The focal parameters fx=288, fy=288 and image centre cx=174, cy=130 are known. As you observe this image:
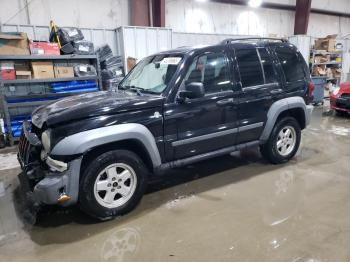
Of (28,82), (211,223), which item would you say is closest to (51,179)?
(211,223)

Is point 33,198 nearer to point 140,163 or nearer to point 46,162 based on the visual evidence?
point 46,162

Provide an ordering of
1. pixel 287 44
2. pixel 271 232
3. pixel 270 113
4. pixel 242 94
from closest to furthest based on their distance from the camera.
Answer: pixel 271 232 → pixel 242 94 → pixel 270 113 → pixel 287 44

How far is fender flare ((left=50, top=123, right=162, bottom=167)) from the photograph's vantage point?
101 inches

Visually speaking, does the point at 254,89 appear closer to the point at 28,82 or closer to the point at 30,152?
the point at 30,152

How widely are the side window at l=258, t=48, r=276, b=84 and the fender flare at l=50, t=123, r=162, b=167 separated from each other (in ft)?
6.29

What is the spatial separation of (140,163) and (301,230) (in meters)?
1.66

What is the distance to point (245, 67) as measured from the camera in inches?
146

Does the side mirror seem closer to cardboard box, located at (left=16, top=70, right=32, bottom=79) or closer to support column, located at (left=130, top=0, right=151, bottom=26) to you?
cardboard box, located at (left=16, top=70, right=32, bottom=79)

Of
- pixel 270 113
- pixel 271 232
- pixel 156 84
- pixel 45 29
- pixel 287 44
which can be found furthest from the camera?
pixel 45 29

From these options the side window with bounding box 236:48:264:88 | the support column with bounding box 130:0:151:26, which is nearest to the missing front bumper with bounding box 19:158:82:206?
the side window with bounding box 236:48:264:88

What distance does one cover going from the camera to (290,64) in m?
4.18

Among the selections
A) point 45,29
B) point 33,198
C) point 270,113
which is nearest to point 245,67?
point 270,113

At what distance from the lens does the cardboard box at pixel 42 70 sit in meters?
5.89

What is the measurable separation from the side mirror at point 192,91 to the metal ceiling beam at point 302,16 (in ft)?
35.9
